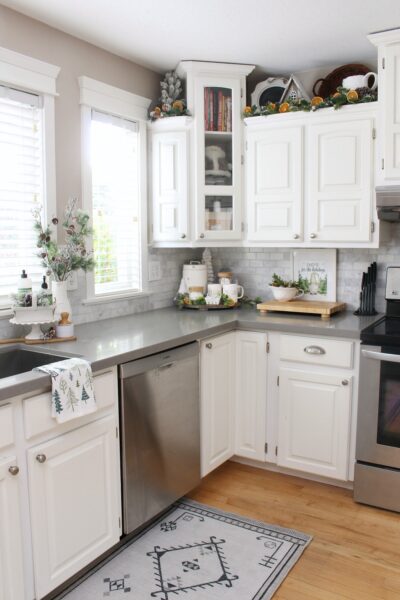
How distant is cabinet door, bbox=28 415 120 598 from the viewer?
6.20 ft

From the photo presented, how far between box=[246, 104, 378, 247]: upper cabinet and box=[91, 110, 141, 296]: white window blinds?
72 cm

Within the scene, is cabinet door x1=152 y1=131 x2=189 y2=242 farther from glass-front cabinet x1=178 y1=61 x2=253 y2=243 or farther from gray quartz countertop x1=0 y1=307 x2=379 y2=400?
gray quartz countertop x1=0 y1=307 x2=379 y2=400

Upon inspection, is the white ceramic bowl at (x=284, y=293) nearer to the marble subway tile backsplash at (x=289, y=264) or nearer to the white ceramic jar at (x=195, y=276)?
the marble subway tile backsplash at (x=289, y=264)

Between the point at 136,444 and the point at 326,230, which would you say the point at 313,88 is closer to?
the point at 326,230

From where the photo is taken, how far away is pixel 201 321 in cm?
298

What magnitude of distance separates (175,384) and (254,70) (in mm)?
2087

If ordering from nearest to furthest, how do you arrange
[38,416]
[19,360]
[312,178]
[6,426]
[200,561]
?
[6,426]
[38,416]
[200,561]
[19,360]
[312,178]

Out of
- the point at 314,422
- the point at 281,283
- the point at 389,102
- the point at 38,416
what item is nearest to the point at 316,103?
the point at 389,102

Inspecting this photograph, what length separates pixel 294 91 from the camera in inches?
126

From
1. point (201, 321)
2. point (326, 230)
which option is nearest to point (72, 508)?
point (201, 321)

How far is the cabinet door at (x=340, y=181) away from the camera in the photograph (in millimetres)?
2904

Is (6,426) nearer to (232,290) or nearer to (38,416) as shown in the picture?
(38,416)

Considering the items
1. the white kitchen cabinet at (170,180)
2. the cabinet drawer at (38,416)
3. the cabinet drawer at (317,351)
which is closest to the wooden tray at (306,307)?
the cabinet drawer at (317,351)

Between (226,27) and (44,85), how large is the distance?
0.97 m
